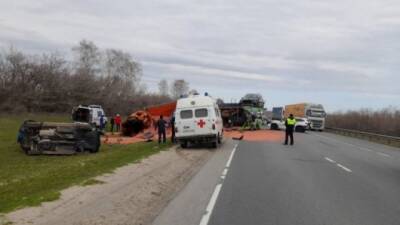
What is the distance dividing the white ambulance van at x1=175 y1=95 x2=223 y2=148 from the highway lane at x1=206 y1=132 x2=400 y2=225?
8.34 metres

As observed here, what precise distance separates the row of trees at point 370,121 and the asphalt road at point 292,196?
4000cm

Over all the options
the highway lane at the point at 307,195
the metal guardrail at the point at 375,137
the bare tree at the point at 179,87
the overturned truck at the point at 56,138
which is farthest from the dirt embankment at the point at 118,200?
the bare tree at the point at 179,87

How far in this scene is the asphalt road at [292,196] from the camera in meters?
9.39

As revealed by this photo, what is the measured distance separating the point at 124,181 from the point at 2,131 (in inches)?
1236

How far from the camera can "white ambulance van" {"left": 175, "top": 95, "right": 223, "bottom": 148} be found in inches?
1123

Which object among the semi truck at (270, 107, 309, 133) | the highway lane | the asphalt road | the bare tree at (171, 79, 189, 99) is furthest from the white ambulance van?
the bare tree at (171, 79, 189, 99)

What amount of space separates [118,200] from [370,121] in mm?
57700

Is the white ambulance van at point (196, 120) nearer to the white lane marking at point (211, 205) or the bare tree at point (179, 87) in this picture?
the white lane marking at point (211, 205)

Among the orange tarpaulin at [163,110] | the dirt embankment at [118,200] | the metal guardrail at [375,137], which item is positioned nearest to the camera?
the dirt embankment at [118,200]

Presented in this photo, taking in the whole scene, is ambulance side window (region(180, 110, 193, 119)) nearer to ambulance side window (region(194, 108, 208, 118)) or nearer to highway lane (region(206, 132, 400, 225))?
ambulance side window (region(194, 108, 208, 118))

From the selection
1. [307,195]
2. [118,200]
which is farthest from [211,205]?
[307,195]

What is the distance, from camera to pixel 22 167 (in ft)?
69.7

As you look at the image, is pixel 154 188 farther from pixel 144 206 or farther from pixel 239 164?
pixel 239 164

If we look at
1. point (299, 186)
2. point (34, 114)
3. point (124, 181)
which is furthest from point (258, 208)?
point (34, 114)
